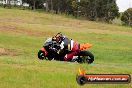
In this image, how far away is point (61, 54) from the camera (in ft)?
68.2

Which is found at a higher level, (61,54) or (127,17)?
(61,54)

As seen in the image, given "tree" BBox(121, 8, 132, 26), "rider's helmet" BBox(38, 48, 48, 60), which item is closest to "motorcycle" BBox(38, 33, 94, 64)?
"rider's helmet" BBox(38, 48, 48, 60)

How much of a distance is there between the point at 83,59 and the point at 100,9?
94367 mm

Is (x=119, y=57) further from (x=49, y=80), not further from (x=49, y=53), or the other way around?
(x=49, y=80)

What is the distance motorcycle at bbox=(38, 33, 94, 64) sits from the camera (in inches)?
799

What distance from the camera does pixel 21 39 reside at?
130ft

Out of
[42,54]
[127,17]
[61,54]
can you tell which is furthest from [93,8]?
[61,54]

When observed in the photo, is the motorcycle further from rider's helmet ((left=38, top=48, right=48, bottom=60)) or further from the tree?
the tree

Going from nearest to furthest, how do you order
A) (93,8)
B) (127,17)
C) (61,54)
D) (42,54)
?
(61,54)
(42,54)
(93,8)
(127,17)

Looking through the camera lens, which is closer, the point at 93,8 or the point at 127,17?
the point at 93,8

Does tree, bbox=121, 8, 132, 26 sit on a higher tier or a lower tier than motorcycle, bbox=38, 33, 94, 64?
lower

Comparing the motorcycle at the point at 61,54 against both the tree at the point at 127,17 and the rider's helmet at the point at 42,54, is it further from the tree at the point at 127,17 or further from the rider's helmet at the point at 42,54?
the tree at the point at 127,17

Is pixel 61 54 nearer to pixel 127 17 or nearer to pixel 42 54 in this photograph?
pixel 42 54

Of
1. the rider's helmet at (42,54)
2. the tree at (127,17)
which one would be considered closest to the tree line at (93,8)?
the tree at (127,17)
